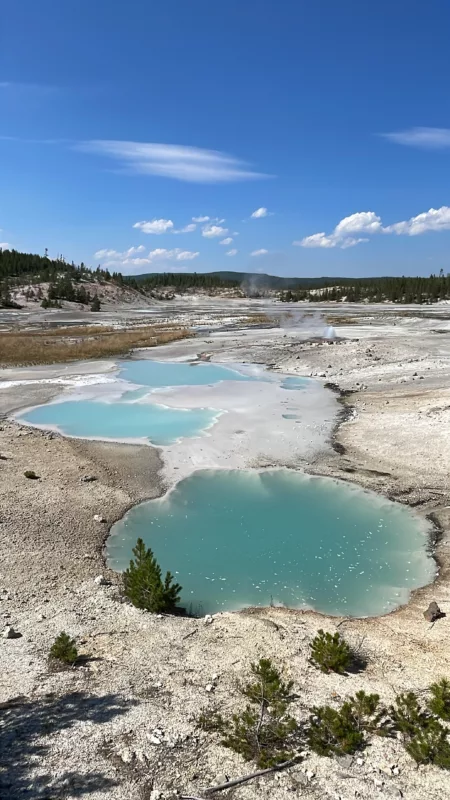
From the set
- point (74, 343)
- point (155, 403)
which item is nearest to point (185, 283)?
point (74, 343)

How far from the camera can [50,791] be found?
4602 millimetres

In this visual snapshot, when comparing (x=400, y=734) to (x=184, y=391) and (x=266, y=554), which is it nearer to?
(x=266, y=554)

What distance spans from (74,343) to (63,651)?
39.3 meters

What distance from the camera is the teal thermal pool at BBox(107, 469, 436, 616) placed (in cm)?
916

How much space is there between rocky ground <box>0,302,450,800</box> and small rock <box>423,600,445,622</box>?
0.39 feet

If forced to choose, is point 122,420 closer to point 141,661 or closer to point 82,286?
point 141,661

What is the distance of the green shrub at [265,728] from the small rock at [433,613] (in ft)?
10.8

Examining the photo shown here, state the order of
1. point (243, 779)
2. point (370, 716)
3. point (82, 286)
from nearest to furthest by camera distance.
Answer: point (243, 779), point (370, 716), point (82, 286)

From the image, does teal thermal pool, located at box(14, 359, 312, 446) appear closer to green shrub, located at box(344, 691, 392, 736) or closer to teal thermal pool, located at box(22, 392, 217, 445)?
teal thermal pool, located at box(22, 392, 217, 445)

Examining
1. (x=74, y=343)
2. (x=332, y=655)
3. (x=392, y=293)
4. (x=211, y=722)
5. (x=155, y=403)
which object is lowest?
(x=211, y=722)

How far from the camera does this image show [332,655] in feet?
21.7

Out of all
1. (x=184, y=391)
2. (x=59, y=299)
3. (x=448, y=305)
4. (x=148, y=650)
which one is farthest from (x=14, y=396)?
(x=448, y=305)

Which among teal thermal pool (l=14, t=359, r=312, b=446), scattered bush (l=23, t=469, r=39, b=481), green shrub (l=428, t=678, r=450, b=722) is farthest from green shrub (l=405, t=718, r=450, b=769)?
teal thermal pool (l=14, t=359, r=312, b=446)

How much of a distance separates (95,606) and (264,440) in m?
10.0
